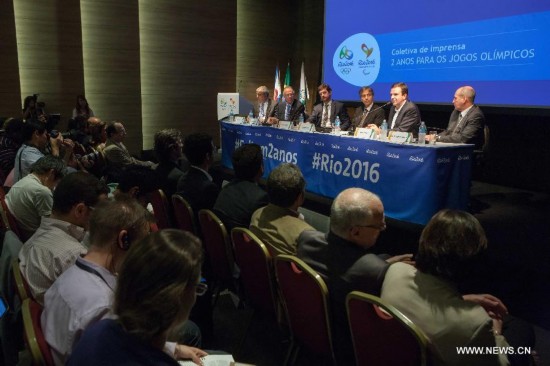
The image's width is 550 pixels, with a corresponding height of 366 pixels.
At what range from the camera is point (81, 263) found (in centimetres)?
136

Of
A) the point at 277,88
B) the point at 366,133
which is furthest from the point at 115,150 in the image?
the point at 277,88

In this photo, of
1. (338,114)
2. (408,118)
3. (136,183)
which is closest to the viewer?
(136,183)

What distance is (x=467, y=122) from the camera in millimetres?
4473

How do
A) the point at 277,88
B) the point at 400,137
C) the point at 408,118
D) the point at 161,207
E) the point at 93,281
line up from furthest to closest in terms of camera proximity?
the point at 277,88
the point at 408,118
the point at 400,137
the point at 161,207
the point at 93,281

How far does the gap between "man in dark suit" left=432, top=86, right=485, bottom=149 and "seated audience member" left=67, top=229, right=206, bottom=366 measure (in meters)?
3.85

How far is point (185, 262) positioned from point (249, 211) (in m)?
1.50

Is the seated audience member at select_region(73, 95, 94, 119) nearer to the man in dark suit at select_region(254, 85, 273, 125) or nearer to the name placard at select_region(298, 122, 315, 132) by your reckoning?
the man in dark suit at select_region(254, 85, 273, 125)

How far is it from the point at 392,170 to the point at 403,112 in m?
1.26

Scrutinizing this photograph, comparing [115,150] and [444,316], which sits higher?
[115,150]

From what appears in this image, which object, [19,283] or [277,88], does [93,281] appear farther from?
[277,88]

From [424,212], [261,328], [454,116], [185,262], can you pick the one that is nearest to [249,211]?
[261,328]

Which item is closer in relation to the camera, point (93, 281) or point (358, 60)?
point (93, 281)

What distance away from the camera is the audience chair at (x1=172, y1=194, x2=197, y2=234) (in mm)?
2674

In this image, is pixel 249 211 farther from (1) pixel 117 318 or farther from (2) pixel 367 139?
(2) pixel 367 139
